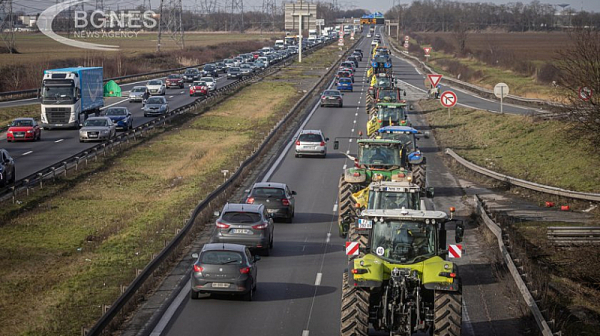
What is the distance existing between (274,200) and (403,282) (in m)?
14.2

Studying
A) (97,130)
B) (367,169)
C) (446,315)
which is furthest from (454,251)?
(97,130)

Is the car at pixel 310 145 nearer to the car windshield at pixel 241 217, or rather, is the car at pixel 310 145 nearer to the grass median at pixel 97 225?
the grass median at pixel 97 225

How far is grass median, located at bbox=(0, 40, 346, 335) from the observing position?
20.1m

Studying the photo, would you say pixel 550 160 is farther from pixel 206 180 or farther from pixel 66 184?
pixel 66 184

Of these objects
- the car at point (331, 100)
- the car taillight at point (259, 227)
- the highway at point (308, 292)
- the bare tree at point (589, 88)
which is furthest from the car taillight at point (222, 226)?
the car at point (331, 100)

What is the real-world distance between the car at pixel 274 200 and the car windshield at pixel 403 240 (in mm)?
13153

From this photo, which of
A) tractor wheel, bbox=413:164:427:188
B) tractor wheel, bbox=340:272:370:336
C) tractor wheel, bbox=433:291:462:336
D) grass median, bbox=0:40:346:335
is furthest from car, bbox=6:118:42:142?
tractor wheel, bbox=433:291:462:336

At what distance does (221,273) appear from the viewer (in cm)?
1939

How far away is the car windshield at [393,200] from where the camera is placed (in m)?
21.3

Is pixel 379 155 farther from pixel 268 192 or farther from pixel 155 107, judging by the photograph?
pixel 155 107

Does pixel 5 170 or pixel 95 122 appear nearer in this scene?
pixel 5 170

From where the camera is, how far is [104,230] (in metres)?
28.9

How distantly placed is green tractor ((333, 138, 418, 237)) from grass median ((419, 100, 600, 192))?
8.05 m

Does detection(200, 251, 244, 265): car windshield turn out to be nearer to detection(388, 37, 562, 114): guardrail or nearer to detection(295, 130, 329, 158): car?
detection(295, 130, 329, 158): car
